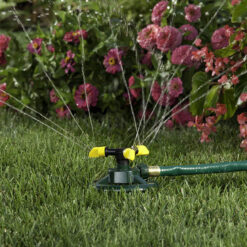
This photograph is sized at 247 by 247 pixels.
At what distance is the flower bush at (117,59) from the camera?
2.75 meters

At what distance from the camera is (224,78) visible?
2.10 meters

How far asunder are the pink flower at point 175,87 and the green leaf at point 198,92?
487mm

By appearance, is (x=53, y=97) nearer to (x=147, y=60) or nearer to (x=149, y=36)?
(x=147, y=60)

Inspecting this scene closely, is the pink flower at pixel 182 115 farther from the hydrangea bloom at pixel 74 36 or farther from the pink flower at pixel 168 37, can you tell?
the hydrangea bloom at pixel 74 36

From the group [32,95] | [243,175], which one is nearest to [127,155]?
[243,175]

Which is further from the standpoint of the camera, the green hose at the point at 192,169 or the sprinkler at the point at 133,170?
the green hose at the point at 192,169

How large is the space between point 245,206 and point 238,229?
210mm

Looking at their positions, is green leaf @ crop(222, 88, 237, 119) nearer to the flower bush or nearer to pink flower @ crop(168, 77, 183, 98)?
the flower bush

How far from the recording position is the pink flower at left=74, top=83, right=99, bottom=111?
3.03 m

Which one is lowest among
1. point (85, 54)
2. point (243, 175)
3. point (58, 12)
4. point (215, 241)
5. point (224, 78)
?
point (215, 241)

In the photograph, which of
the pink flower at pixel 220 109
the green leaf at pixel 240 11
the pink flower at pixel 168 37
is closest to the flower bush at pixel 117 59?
the pink flower at pixel 168 37

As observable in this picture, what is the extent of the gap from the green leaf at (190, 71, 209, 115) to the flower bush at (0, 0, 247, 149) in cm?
34

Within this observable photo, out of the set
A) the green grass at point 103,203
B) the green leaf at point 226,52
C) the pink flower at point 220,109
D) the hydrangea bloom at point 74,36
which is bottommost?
the green grass at point 103,203

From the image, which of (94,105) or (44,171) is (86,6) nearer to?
(94,105)
